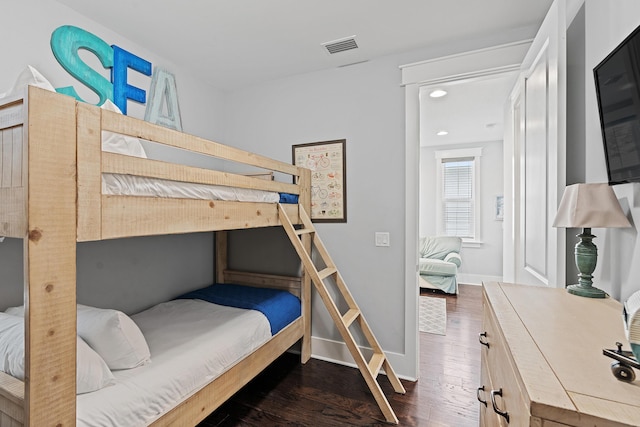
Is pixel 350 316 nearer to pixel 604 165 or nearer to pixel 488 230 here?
pixel 604 165

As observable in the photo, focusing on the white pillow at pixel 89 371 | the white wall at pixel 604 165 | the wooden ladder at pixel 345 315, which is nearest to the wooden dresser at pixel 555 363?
the white wall at pixel 604 165

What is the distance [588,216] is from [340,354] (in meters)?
2.07

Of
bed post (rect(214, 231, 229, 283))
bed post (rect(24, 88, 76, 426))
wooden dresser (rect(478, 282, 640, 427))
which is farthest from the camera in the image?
bed post (rect(214, 231, 229, 283))

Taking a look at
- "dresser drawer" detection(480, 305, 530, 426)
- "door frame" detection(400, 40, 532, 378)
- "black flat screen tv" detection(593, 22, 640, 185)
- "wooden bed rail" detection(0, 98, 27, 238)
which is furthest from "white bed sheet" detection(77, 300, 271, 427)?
"black flat screen tv" detection(593, 22, 640, 185)

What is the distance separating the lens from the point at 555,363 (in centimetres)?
63

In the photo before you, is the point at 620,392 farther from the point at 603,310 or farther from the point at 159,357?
the point at 159,357

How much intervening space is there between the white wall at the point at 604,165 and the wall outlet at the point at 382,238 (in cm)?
130

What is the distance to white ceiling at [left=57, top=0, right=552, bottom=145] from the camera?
5.96 feet

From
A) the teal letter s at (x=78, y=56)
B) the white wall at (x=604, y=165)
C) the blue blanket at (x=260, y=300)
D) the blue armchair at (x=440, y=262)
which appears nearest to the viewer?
the white wall at (x=604, y=165)

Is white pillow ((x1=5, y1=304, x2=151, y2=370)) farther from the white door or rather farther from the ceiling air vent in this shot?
the ceiling air vent

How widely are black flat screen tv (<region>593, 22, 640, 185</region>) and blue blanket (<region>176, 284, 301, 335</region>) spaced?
1.99 meters

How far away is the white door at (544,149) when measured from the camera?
1395 millimetres

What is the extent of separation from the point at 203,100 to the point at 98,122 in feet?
6.74

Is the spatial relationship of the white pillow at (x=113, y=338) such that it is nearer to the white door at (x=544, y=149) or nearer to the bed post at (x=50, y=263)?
the bed post at (x=50, y=263)
